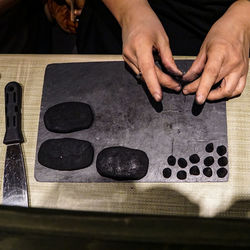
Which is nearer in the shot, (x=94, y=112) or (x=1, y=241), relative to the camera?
(x=1, y=241)

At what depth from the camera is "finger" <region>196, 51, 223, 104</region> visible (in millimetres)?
630

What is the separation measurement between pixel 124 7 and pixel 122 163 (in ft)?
1.20

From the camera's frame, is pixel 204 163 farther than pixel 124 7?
No

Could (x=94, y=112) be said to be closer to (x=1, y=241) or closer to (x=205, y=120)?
(x=205, y=120)

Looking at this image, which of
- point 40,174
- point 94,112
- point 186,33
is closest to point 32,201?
point 40,174

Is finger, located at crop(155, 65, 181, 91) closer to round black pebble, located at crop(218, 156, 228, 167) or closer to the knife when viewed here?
round black pebble, located at crop(218, 156, 228, 167)

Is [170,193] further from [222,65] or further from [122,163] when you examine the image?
[222,65]

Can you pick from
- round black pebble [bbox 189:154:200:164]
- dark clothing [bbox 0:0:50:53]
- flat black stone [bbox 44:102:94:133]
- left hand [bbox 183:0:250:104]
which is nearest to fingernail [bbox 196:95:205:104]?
left hand [bbox 183:0:250:104]

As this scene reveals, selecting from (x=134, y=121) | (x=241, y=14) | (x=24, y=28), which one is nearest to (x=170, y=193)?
(x=134, y=121)

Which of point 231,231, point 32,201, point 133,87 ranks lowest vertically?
point 32,201

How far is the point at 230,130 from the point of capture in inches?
25.4

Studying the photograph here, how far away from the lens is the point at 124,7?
76cm

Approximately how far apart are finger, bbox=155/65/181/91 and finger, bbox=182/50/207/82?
0.08 ft

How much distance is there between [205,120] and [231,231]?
1.23ft
